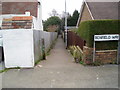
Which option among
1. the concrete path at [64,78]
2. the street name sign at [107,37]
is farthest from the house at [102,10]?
the concrete path at [64,78]

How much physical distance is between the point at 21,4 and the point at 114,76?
20765 mm

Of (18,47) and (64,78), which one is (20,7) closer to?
(18,47)

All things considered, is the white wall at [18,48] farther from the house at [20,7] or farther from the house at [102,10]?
the house at [20,7]

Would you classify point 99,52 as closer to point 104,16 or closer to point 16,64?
point 16,64

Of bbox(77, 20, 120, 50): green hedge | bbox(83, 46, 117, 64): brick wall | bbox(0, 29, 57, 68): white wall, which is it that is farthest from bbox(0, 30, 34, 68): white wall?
bbox(77, 20, 120, 50): green hedge

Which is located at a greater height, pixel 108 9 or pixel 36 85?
pixel 108 9

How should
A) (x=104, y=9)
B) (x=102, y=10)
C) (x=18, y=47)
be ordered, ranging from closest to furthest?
(x=18, y=47), (x=102, y=10), (x=104, y=9)

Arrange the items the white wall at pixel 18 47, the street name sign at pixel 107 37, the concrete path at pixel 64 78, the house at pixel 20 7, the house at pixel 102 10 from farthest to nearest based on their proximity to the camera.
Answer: the house at pixel 20 7 → the house at pixel 102 10 → the street name sign at pixel 107 37 → the white wall at pixel 18 47 → the concrete path at pixel 64 78

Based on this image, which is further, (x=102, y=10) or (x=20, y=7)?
(x=20, y=7)

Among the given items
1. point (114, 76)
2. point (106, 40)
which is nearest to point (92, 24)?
point (106, 40)

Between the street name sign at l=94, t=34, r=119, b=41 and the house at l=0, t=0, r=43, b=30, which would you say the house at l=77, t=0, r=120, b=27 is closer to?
the house at l=0, t=0, r=43, b=30

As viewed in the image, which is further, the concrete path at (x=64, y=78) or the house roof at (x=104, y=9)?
the house roof at (x=104, y=9)

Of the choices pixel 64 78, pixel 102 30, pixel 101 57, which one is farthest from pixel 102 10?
pixel 64 78

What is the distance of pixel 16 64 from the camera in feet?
25.6
